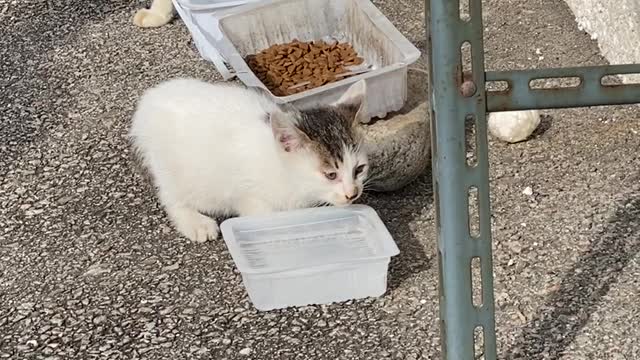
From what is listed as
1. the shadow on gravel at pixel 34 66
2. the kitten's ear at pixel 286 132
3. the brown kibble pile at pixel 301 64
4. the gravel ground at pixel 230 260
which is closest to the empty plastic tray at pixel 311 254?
the gravel ground at pixel 230 260

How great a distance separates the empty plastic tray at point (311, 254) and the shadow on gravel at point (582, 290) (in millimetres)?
404

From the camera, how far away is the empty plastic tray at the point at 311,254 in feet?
8.94

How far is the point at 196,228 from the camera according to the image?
3.05 metres

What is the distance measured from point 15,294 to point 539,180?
4.98 ft

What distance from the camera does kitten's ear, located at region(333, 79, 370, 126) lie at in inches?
119

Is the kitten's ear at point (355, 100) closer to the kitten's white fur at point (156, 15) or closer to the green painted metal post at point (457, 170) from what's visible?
the green painted metal post at point (457, 170)

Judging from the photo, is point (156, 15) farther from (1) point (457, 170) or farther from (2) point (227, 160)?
(1) point (457, 170)

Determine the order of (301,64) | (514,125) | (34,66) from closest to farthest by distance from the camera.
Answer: (514,125) < (301,64) < (34,66)

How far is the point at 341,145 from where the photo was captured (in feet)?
9.59

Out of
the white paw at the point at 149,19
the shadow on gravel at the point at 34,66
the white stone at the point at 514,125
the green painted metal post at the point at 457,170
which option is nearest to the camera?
the green painted metal post at the point at 457,170

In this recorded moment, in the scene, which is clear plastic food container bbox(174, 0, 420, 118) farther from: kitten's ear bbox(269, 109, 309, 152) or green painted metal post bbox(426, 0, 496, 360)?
green painted metal post bbox(426, 0, 496, 360)

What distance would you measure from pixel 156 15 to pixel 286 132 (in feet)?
5.59

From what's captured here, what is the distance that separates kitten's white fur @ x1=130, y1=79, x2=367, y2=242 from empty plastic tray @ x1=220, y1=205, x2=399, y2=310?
8 cm

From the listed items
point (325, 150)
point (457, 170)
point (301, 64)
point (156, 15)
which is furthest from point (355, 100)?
point (156, 15)
